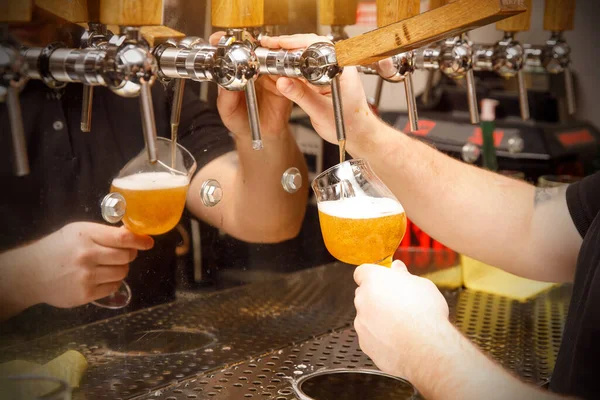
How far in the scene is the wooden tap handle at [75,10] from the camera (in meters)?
1.16

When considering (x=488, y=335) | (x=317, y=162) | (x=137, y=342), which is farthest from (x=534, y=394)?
(x=317, y=162)

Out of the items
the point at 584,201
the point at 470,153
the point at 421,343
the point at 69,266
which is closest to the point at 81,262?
the point at 69,266

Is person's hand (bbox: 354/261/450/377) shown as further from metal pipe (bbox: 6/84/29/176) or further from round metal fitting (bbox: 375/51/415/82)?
metal pipe (bbox: 6/84/29/176)

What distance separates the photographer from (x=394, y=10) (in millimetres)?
1234

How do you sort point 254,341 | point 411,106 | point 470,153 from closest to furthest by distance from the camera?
point 411,106 → point 254,341 → point 470,153

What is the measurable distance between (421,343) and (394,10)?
20.5 inches

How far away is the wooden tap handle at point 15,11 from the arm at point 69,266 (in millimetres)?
343

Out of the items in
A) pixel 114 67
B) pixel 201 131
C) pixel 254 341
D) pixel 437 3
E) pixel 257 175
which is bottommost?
pixel 254 341

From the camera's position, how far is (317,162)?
1821mm

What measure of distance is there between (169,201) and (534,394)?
679mm

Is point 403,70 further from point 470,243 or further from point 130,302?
point 130,302

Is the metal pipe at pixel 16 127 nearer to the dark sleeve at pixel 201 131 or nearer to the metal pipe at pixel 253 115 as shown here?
the metal pipe at pixel 253 115

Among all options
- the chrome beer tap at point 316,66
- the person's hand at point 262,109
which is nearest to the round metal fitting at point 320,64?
the chrome beer tap at point 316,66

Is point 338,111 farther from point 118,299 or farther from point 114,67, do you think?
point 118,299
